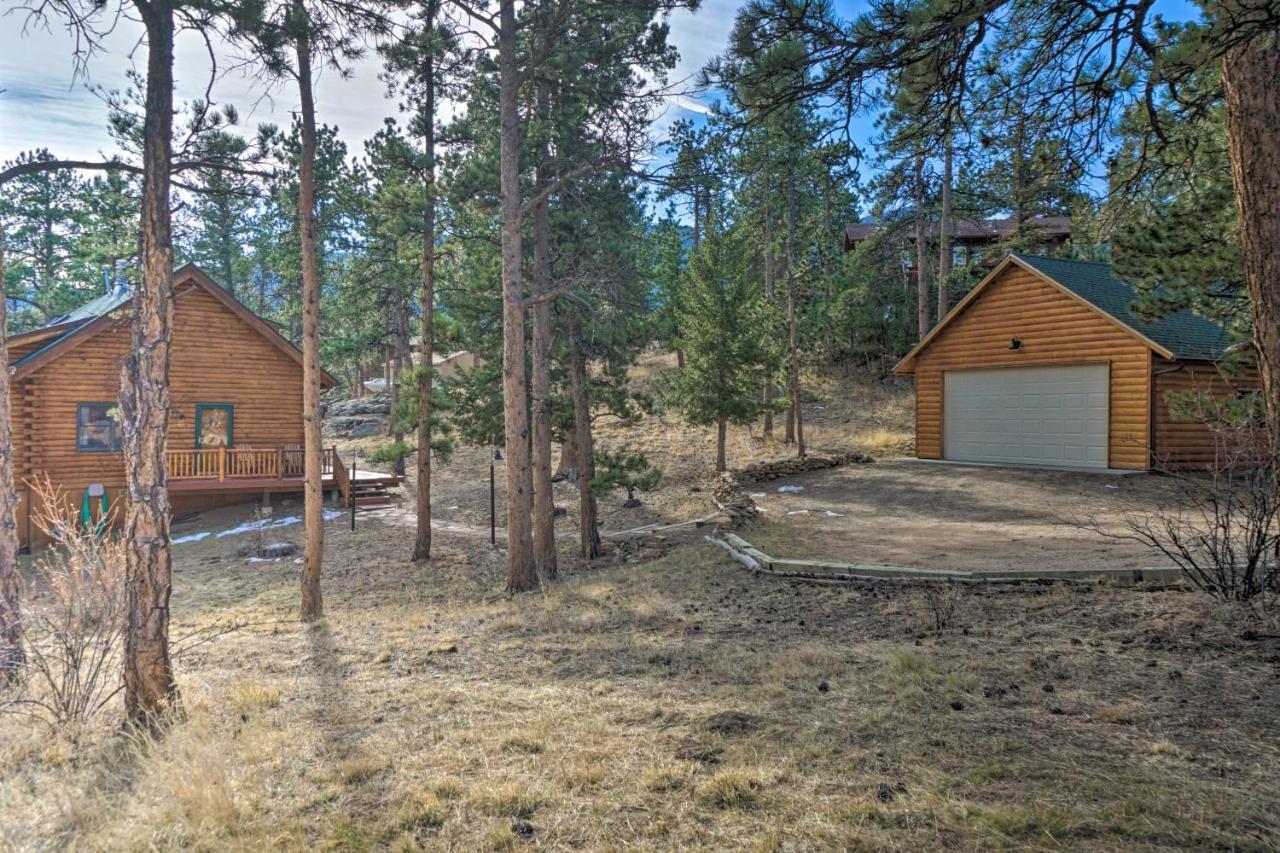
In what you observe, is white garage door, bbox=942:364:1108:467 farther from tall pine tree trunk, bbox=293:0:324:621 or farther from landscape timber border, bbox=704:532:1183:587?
tall pine tree trunk, bbox=293:0:324:621

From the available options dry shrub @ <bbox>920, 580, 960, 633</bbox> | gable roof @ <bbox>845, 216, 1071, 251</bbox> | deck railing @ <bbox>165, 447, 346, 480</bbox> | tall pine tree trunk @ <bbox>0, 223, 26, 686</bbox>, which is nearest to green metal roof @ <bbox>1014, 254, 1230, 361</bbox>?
gable roof @ <bbox>845, 216, 1071, 251</bbox>

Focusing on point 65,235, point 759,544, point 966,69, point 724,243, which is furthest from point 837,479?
point 65,235

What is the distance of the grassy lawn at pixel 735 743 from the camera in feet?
9.86

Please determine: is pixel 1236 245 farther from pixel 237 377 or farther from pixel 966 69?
pixel 237 377

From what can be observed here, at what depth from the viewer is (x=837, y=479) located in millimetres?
20250

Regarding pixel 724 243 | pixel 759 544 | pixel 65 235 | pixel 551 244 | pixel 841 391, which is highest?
pixel 65 235

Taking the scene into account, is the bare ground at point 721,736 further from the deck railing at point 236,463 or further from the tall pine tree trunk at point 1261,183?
the deck railing at point 236,463

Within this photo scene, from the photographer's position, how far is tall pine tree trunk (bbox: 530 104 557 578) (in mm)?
13328

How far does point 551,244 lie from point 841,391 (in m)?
21.1

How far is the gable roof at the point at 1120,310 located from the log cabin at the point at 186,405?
61.8ft

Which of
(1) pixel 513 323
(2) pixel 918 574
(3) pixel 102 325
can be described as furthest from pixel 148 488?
(3) pixel 102 325

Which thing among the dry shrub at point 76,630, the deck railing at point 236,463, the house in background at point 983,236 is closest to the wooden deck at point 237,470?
the deck railing at point 236,463

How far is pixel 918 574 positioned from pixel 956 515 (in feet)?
23.4

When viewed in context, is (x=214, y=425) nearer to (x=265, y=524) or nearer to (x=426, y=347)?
(x=265, y=524)
